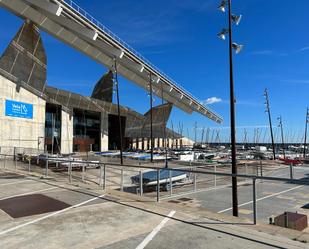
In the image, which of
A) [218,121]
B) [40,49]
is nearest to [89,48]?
[40,49]

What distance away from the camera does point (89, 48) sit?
184 feet

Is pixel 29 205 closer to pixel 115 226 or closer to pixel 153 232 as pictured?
pixel 115 226

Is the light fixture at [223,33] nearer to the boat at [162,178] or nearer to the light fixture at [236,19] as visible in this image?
the light fixture at [236,19]

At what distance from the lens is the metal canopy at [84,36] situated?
42625mm

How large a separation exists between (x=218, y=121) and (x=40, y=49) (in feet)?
265

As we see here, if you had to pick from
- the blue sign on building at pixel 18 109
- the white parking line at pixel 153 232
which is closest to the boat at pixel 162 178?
the white parking line at pixel 153 232

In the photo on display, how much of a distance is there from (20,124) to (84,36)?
642 inches

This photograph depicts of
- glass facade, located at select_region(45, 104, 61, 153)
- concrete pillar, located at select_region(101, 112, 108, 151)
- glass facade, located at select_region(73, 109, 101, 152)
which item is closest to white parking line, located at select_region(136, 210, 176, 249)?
glass facade, located at select_region(45, 104, 61, 153)

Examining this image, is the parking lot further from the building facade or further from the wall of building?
the wall of building

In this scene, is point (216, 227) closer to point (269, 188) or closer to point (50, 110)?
point (269, 188)

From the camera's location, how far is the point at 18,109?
147ft

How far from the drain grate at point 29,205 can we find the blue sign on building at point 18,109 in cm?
3540

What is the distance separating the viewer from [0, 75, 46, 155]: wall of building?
4241cm

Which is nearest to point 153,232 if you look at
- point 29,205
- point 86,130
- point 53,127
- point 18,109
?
point 29,205
